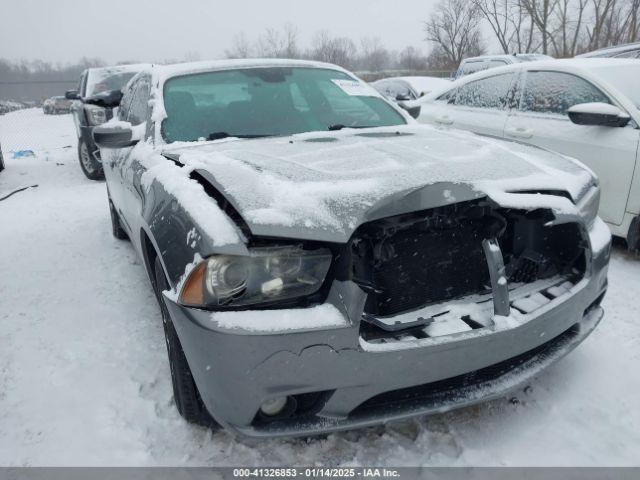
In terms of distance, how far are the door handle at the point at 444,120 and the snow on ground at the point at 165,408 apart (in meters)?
2.12

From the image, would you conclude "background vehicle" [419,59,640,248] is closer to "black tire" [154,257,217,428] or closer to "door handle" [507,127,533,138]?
"door handle" [507,127,533,138]

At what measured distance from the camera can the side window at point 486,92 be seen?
4.57 metres

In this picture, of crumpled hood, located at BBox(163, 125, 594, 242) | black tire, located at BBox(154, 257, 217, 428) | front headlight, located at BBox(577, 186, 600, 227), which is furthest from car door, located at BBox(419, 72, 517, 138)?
black tire, located at BBox(154, 257, 217, 428)

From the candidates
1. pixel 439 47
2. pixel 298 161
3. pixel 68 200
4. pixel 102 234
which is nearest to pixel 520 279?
pixel 298 161

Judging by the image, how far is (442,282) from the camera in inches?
73.4

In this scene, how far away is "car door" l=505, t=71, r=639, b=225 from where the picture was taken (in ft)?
11.6

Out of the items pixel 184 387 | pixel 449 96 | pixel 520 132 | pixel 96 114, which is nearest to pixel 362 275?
pixel 184 387

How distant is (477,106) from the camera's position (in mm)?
4820

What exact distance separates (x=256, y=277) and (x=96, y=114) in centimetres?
645

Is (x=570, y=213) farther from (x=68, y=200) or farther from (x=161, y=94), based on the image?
(x=68, y=200)

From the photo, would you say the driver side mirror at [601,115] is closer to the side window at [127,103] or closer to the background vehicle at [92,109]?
the side window at [127,103]

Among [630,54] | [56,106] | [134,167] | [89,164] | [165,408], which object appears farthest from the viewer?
[56,106]

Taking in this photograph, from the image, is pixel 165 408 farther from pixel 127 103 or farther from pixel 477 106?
pixel 477 106

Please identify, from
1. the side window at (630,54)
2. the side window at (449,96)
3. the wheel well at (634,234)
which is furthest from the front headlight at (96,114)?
the side window at (630,54)
